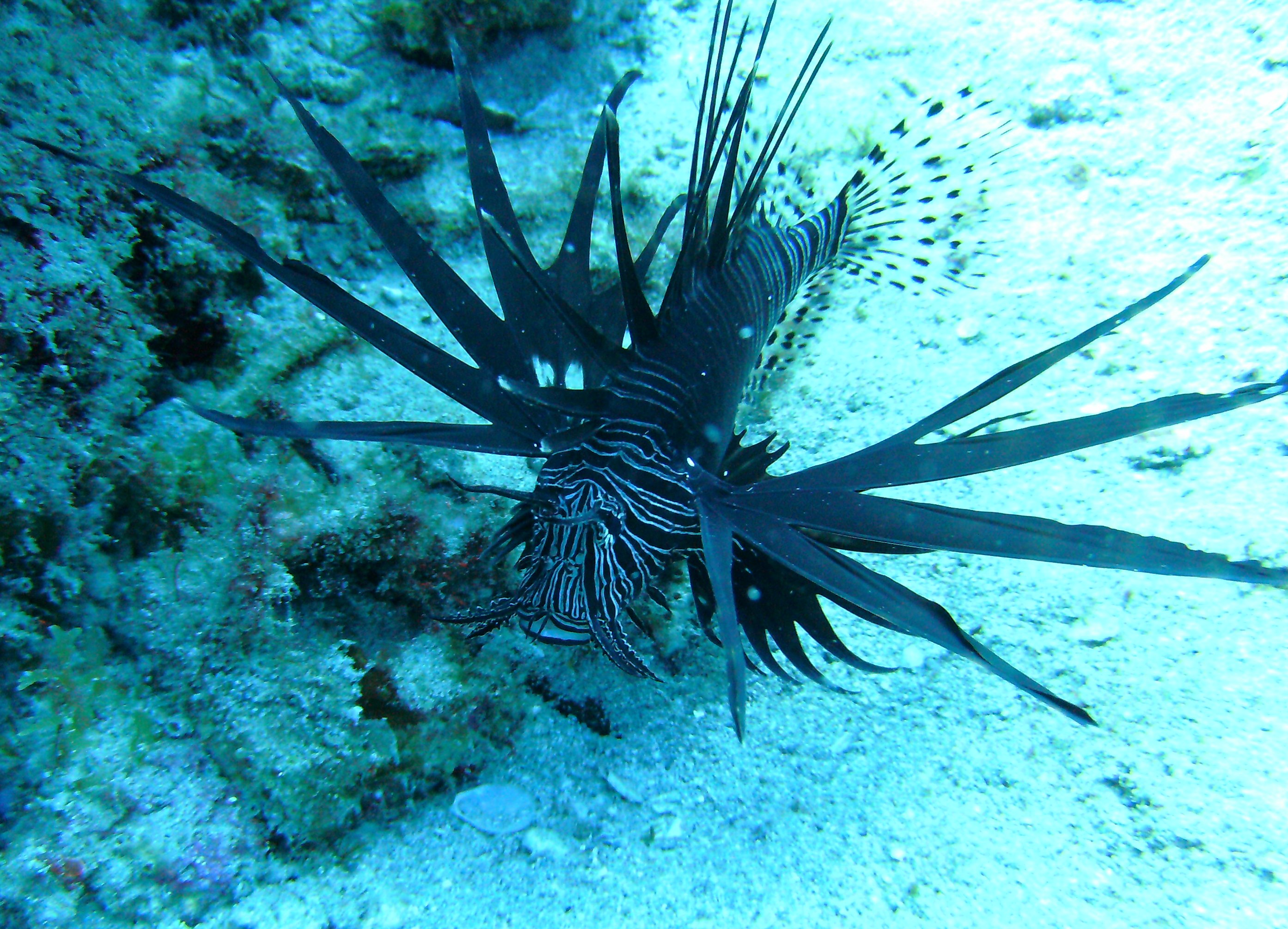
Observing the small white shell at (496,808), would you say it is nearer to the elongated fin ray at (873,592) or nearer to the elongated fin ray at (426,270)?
the elongated fin ray at (873,592)

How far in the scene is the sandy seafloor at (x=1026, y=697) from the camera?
2025 mm

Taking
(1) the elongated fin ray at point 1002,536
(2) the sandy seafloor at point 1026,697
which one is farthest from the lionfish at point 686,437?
(2) the sandy seafloor at point 1026,697

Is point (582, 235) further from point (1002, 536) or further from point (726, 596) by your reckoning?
point (1002, 536)

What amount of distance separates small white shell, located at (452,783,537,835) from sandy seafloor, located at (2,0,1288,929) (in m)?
0.03

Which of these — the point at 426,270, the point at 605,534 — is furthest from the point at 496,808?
the point at 426,270

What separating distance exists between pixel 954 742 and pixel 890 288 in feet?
8.43

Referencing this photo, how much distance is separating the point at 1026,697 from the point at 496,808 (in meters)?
1.93

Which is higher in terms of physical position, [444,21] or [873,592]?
[444,21]

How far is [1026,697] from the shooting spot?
2404mm

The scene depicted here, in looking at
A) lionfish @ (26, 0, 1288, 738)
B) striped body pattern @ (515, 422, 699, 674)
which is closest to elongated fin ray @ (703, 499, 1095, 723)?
lionfish @ (26, 0, 1288, 738)

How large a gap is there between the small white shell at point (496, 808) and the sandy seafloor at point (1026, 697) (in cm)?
3

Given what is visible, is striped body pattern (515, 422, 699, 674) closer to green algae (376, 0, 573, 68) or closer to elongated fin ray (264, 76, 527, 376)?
elongated fin ray (264, 76, 527, 376)

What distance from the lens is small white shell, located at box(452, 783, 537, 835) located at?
2287 mm

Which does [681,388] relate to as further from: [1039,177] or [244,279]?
[1039,177]
